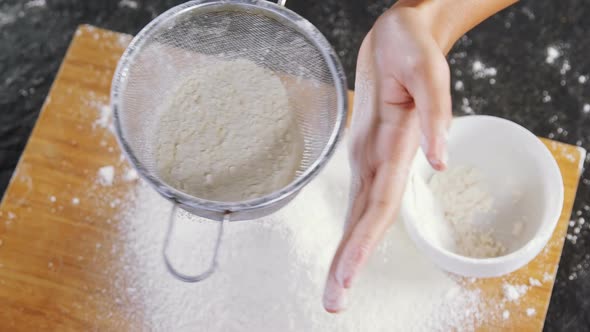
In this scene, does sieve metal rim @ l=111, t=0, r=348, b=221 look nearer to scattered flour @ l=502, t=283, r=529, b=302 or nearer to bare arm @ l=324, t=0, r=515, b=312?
bare arm @ l=324, t=0, r=515, b=312

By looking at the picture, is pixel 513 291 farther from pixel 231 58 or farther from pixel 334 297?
pixel 231 58

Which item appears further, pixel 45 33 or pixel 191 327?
pixel 45 33

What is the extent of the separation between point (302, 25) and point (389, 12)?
0.13 metres

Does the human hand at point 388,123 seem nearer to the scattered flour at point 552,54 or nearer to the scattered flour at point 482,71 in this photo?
the scattered flour at point 482,71

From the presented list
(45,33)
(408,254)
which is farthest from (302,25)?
(45,33)

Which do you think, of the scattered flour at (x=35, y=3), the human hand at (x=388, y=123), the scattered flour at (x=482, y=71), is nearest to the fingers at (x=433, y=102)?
the human hand at (x=388, y=123)

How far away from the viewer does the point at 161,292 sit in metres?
0.99

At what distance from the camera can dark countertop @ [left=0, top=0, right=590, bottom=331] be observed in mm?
1332

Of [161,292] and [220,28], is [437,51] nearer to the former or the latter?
[220,28]

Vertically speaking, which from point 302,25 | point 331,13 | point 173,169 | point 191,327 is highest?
point 302,25

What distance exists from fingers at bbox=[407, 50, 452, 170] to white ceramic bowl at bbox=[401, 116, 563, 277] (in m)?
0.21

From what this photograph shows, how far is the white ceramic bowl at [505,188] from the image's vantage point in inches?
36.6

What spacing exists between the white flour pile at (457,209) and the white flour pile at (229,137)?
9.1 inches

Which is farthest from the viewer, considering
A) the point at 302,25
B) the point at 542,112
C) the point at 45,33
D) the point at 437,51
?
the point at 45,33
